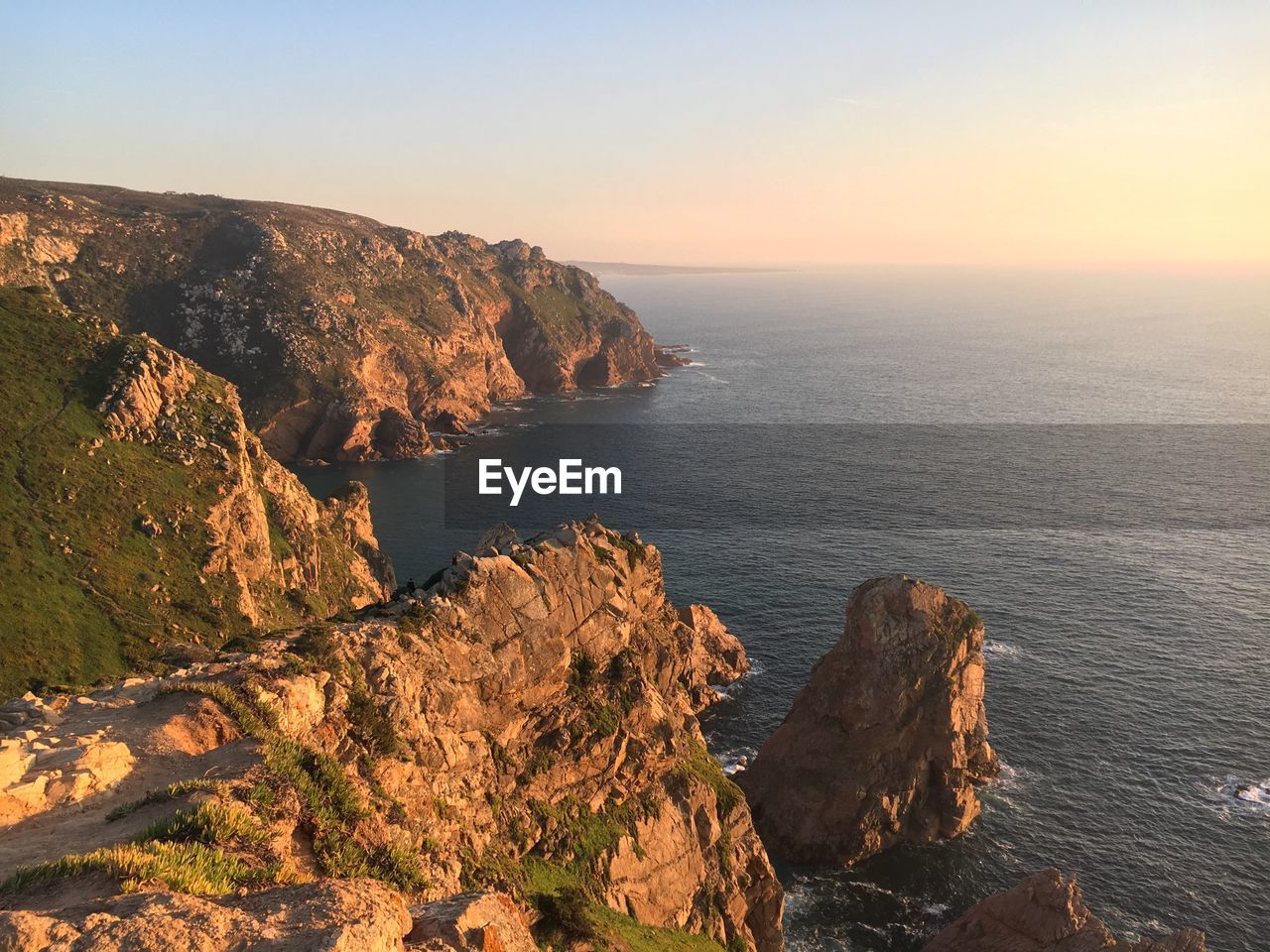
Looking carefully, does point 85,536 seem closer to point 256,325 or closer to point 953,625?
point 953,625

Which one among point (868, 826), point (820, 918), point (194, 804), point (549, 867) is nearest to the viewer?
point (194, 804)

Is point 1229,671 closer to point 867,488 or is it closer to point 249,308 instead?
point 867,488

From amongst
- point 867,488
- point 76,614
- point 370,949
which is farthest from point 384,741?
point 867,488

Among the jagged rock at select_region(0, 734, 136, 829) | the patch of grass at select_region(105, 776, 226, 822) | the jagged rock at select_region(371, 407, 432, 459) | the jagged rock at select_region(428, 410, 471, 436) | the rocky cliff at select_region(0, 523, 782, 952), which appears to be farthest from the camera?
the jagged rock at select_region(428, 410, 471, 436)

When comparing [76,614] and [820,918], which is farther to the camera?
[76,614]

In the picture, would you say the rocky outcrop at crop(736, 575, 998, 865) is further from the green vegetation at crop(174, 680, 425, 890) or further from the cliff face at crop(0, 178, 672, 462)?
the cliff face at crop(0, 178, 672, 462)

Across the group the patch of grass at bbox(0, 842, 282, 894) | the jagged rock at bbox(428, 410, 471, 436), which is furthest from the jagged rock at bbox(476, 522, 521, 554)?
the jagged rock at bbox(428, 410, 471, 436)
